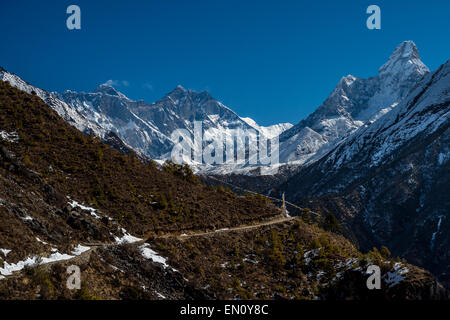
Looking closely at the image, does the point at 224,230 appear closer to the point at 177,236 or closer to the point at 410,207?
the point at 177,236

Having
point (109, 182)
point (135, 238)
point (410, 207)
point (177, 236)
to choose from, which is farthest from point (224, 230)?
point (410, 207)

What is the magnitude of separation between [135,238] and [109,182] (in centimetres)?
1166

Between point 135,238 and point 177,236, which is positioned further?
point 177,236

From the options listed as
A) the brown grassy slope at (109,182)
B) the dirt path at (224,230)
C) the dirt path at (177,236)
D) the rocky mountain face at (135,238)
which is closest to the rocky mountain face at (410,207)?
the dirt path at (224,230)

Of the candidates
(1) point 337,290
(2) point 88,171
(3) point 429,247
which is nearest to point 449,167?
(3) point 429,247

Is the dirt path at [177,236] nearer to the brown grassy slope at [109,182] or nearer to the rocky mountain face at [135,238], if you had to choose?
the rocky mountain face at [135,238]

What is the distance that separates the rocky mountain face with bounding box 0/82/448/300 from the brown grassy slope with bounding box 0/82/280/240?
0.20 m

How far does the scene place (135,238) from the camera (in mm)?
40219

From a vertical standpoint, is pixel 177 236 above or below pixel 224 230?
below

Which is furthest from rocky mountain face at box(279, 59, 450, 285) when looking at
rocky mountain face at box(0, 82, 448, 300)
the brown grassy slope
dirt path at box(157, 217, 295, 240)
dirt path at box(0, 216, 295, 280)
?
rocky mountain face at box(0, 82, 448, 300)

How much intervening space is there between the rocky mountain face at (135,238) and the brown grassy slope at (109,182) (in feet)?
0.67

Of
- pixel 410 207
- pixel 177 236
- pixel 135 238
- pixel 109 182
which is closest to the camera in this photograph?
pixel 135 238
